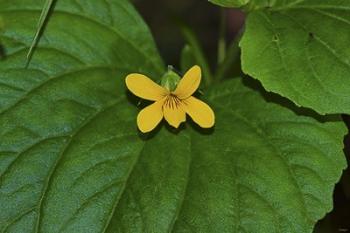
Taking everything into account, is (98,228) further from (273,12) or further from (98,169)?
(273,12)

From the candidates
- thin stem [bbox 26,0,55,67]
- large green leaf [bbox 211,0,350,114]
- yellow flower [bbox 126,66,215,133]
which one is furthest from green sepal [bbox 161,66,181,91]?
thin stem [bbox 26,0,55,67]

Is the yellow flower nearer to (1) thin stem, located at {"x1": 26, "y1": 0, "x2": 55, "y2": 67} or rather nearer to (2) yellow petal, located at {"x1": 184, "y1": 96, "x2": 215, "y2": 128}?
(2) yellow petal, located at {"x1": 184, "y1": 96, "x2": 215, "y2": 128}

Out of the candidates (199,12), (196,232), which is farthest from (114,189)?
(199,12)

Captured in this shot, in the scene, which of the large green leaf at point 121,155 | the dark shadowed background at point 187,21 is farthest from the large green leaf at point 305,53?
the dark shadowed background at point 187,21

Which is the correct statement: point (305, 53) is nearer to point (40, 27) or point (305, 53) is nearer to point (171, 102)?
point (171, 102)

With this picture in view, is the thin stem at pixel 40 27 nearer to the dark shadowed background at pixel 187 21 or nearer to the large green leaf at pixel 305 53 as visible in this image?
the large green leaf at pixel 305 53

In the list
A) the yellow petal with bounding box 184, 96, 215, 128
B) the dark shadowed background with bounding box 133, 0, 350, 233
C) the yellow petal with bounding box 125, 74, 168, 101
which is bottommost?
the dark shadowed background with bounding box 133, 0, 350, 233

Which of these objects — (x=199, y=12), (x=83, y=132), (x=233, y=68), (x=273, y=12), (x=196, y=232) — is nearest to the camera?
(x=196, y=232)
